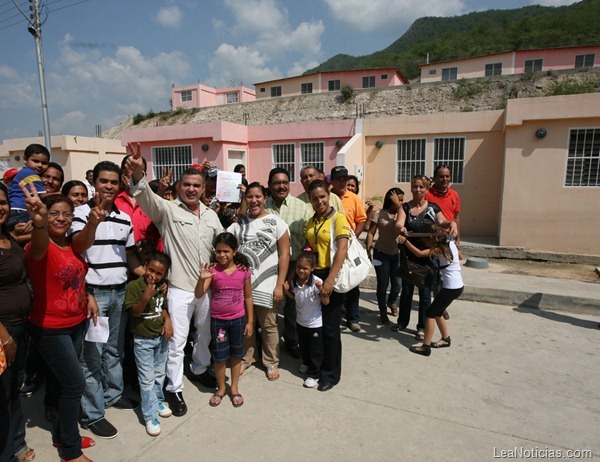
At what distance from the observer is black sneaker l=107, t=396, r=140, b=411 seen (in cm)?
315

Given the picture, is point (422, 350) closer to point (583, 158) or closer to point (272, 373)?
point (272, 373)

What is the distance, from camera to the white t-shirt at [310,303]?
3496 millimetres

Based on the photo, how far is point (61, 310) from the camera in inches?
93.8

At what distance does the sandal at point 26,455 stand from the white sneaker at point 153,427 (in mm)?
710

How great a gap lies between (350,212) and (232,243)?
81.7 inches

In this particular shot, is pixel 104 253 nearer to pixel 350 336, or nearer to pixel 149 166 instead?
pixel 350 336

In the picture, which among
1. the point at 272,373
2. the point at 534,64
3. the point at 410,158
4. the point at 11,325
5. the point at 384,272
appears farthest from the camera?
the point at 534,64

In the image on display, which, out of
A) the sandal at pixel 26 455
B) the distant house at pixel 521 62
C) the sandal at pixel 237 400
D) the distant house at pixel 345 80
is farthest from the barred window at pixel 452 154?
the distant house at pixel 345 80

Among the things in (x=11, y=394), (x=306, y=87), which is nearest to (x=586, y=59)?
(x=306, y=87)

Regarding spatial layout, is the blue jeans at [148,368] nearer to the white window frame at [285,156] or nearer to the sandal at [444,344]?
the sandal at [444,344]

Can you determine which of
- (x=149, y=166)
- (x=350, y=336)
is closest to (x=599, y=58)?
(x=149, y=166)

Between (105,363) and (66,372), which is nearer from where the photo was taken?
Result: (66,372)

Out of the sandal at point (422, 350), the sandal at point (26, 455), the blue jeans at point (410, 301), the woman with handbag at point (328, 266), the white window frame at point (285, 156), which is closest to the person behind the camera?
the sandal at point (26, 455)

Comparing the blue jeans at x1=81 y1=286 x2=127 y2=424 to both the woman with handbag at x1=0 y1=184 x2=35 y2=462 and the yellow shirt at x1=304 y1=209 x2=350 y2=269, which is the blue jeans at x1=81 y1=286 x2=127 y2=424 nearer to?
the woman with handbag at x1=0 y1=184 x2=35 y2=462
